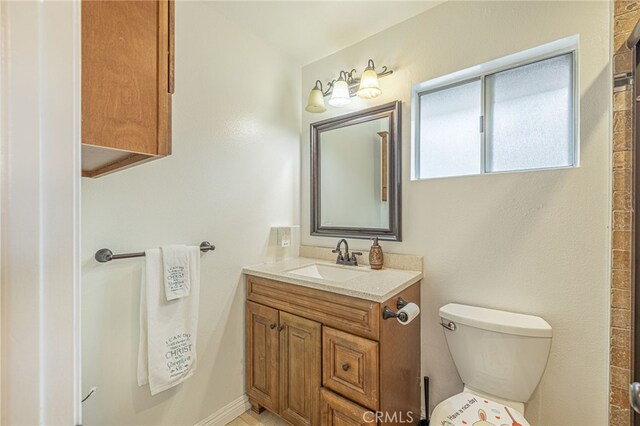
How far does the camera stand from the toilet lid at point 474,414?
3.70ft

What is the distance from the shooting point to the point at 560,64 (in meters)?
1.44

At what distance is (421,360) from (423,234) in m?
0.73

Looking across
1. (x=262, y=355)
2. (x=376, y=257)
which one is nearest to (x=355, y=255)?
(x=376, y=257)

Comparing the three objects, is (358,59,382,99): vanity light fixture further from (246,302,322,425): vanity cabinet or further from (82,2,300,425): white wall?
(246,302,322,425): vanity cabinet

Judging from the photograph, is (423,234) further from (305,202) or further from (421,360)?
(305,202)

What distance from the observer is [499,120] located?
1595 millimetres

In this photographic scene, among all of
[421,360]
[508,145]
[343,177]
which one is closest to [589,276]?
[508,145]

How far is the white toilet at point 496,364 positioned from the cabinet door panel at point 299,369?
0.59 metres

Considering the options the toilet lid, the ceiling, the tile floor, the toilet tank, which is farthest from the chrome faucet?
the ceiling

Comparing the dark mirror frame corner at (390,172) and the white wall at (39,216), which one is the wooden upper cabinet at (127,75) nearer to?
the white wall at (39,216)

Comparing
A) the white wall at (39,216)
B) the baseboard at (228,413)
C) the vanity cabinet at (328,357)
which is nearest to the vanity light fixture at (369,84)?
the vanity cabinet at (328,357)

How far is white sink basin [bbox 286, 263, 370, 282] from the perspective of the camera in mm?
Result: 1826

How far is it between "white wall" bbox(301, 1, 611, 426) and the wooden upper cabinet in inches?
58.3

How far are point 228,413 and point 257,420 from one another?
7.1 inches
